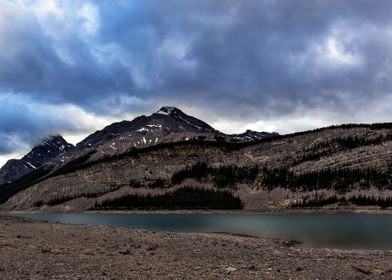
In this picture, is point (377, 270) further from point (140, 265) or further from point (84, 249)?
point (84, 249)

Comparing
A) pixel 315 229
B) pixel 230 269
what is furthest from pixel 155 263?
pixel 315 229

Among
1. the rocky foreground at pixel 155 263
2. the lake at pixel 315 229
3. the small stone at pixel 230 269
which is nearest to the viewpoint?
the rocky foreground at pixel 155 263

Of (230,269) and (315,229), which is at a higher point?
(230,269)

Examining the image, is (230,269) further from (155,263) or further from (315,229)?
(315,229)

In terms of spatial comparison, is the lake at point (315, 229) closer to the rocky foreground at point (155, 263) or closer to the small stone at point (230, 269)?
the rocky foreground at point (155, 263)

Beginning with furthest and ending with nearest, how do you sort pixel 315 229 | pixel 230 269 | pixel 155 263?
pixel 315 229 → pixel 155 263 → pixel 230 269

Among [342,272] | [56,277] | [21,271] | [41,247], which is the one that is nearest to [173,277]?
[56,277]

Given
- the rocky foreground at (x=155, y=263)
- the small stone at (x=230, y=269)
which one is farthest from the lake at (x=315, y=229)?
the small stone at (x=230, y=269)

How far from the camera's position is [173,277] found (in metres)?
23.7

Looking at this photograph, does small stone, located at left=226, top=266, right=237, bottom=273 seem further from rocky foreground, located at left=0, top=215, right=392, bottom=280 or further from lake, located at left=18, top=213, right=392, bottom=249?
lake, located at left=18, top=213, right=392, bottom=249

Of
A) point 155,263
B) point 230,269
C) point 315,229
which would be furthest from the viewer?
point 315,229

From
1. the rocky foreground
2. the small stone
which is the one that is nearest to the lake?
the rocky foreground

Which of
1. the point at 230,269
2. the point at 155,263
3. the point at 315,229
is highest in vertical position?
the point at 155,263

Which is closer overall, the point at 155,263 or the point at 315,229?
the point at 155,263
